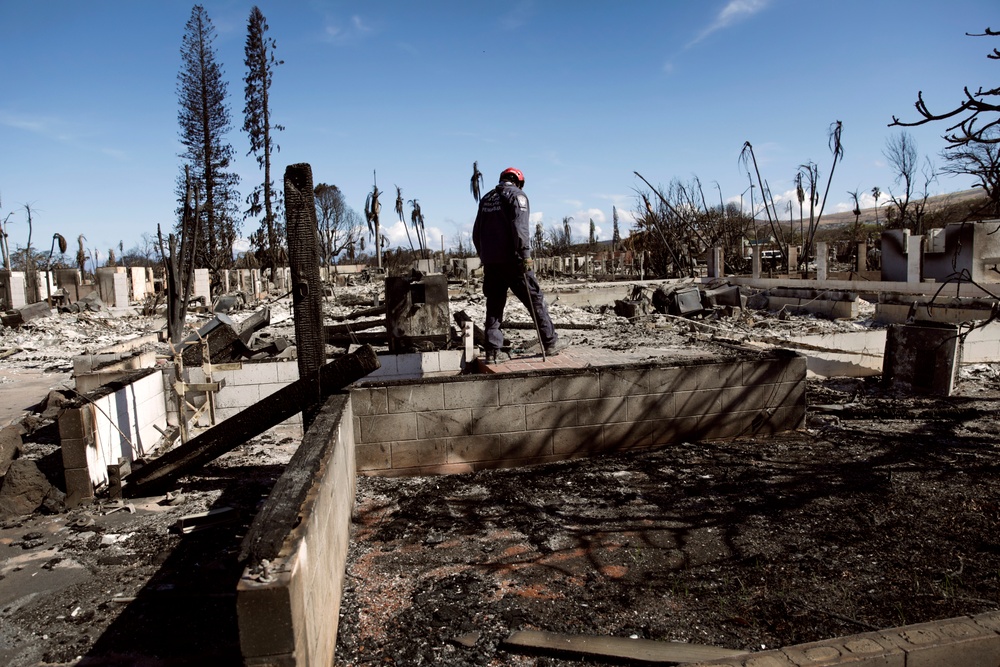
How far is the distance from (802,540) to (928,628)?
1.12 metres

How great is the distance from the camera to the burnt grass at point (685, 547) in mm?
3016

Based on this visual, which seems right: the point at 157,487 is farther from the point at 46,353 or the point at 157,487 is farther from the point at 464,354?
the point at 46,353

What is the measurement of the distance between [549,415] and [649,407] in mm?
886

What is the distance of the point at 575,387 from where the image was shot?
540 cm

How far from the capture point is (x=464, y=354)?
7.59 meters

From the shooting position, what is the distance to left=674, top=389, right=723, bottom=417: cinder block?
5645 millimetres

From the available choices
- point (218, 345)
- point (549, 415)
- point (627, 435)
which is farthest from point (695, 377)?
point (218, 345)

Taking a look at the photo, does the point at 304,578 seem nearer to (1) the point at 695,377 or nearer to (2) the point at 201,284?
(1) the point at 695,377

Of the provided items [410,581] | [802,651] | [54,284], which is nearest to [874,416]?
[802,651]

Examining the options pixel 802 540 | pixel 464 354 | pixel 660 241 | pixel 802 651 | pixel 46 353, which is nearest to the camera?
pixel 802 651

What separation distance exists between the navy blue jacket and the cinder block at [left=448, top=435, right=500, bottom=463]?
189 centimetres

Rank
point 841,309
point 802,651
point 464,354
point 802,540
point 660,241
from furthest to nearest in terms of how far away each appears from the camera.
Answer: point 660,241 < point 841,309 < point 464,354 < point 802,540 < point 802,651

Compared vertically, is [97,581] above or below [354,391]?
below

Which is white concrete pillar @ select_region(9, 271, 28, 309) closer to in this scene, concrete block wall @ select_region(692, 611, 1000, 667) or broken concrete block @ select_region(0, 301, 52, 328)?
broken concrete block @ select_region(0, 301, 52, 328)
